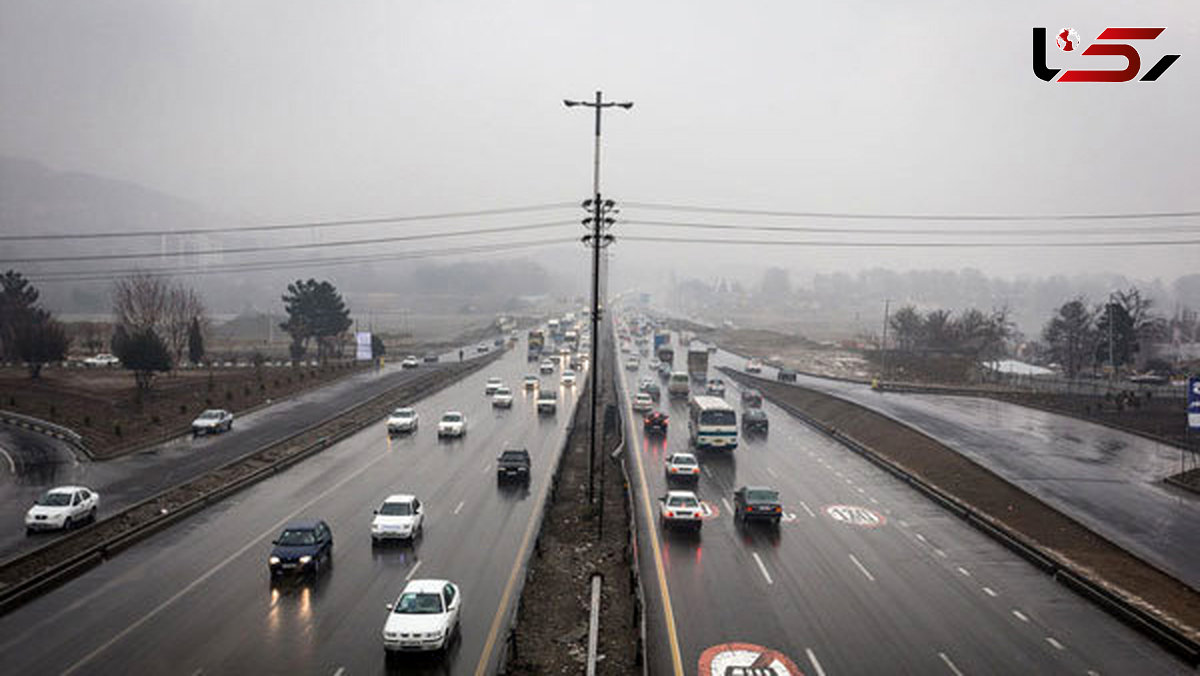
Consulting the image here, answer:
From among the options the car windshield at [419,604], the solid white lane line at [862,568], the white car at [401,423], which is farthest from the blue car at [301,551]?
the white car at [401,423]

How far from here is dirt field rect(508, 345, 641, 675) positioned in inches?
679

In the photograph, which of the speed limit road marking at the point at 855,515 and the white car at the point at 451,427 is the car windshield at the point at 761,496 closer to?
the speed limit road marking at the point at 855,515

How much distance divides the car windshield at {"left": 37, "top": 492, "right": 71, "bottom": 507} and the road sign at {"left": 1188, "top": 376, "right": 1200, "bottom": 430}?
172 ft

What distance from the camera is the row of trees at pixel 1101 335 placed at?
3403 inches

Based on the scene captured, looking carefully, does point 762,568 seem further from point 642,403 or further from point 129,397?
point 129,397

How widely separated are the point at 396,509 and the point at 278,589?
5.88 meters

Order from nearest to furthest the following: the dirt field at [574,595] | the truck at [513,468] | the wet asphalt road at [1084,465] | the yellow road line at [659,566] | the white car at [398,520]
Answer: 1. the dirt field at [574,595]
2. the yellow road line at [659,566]
3. the white car at [398,520]
4. the wet asphalt road at [1084,465]
5. the truck at [513,468]

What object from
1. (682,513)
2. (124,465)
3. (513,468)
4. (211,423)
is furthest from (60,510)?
(682,513)

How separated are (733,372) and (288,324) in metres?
61.4

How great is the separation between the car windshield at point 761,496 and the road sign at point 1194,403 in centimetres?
2360

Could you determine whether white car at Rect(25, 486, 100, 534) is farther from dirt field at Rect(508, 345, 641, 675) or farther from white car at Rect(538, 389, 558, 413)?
white car at Rect(538, 389, 558, 413)

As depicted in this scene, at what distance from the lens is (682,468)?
37.7 meters

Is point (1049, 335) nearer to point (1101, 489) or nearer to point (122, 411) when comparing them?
point (1101, 489)

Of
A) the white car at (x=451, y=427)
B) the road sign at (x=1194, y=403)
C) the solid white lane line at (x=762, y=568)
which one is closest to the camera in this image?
the solid white lane line at (x=762, y=568)
